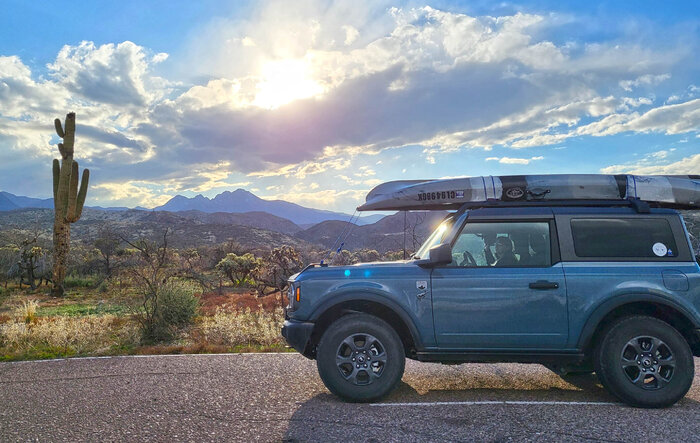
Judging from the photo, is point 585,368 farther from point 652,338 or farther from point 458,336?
point 458,336

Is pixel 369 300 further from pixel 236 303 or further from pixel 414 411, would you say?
pixel 236 303

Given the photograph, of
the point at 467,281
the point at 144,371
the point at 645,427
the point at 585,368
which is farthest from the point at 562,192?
the point at 144,371

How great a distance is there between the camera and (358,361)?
5051 mm

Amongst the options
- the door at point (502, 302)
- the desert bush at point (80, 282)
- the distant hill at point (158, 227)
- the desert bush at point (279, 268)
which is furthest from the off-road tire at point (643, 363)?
the distant hill at point (158, 227)

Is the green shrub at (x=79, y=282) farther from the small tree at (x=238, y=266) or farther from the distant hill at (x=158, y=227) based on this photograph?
the distant hill at (x=158, y=227)

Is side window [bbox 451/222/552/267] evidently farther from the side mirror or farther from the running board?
the running board

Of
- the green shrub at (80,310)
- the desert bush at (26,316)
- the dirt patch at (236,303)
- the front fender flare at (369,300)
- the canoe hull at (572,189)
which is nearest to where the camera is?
the front fender flare at (369,300)

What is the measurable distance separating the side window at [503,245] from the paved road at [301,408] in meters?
1.52

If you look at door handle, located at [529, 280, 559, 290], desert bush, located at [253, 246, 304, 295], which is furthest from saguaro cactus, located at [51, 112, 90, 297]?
door handle, located at [529, 280, 559, 290]

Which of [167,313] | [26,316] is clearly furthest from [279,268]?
[26,316]

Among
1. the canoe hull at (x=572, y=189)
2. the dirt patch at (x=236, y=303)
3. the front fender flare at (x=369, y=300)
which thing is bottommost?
the dirt patch at (x=236, y=303)

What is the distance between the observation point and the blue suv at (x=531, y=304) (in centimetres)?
494

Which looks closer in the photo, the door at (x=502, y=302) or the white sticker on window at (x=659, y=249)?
the door at (x=502, y=302)

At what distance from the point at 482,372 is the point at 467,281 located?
2162mm
